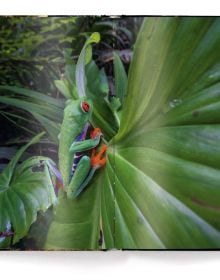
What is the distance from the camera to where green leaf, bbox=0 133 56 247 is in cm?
154

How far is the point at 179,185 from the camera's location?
4.91 feet

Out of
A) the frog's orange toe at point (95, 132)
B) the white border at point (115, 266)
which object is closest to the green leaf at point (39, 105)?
the frog's orange toe at point (95, 132)

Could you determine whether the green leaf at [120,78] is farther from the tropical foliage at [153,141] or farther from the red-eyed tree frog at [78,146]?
the red-eyed tree frog at [78,146]

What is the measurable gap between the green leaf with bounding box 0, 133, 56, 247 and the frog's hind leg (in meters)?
0.08

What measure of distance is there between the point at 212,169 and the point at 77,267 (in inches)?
27.4

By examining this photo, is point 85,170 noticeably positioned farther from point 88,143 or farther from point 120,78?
point 120,78

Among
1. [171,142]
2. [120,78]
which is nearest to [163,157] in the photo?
[171,142]

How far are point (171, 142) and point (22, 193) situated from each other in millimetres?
666

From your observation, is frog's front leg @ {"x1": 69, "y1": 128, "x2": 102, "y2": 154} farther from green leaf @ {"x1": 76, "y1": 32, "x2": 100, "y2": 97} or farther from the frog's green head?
green leaf @ {"x1": 76, "y1": 32, "x2": 100, "y2": 97}

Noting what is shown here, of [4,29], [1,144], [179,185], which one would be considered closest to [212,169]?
[179,185]

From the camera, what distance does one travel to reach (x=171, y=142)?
1.51 m
